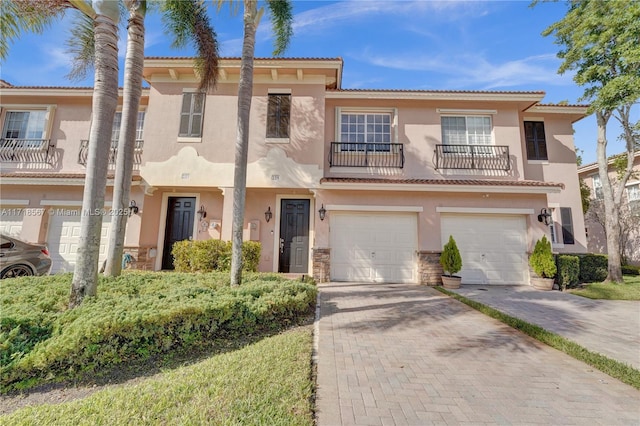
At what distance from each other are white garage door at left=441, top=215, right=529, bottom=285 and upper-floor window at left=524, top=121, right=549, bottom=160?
4.19 metres

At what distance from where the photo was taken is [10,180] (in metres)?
10.4

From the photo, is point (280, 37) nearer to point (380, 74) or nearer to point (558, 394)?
point (380, 74)

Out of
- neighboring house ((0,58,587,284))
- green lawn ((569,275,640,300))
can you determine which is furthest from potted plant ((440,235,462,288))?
green lawn ((569,275,640,300))

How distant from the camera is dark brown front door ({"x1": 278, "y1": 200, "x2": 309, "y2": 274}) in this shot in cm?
1106

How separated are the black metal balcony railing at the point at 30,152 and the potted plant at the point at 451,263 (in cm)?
1716

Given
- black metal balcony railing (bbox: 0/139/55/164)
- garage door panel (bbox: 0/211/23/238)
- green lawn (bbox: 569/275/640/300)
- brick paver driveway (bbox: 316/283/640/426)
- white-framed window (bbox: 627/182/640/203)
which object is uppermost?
black metal balcony railing (bbox: 0/139/55/164)

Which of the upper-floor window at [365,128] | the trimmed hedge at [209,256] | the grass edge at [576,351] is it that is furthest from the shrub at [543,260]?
the trimmed hedge at [209,256]

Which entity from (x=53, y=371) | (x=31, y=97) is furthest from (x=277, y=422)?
(x=31, y=97)

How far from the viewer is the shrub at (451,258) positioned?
953 cm

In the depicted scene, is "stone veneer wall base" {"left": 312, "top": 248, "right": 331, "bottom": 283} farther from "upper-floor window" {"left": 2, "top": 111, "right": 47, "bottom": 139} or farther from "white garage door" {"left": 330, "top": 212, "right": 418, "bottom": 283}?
"upper-floor window" {"left": 2, "top": 111, "right": 47, "bottom": 139}

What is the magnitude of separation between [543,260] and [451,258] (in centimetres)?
327

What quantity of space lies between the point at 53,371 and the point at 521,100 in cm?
1587

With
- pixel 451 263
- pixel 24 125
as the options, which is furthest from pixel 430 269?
pixel 24 125

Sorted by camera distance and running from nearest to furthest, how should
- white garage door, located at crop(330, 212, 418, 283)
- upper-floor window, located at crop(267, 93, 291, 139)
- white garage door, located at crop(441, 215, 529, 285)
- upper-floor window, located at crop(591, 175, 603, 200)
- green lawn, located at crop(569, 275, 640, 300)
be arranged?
green lawn, located at crop(569, 275, 640, 300) → white garage door, located at crop(441, 215, 529, 285) → white garage door, located at crop(330, 212, 418, 283) → upper-floor window, located at crop(267, 93, 291, 139) → upper-floor window, located at crop(591, 175, 603, 200)
